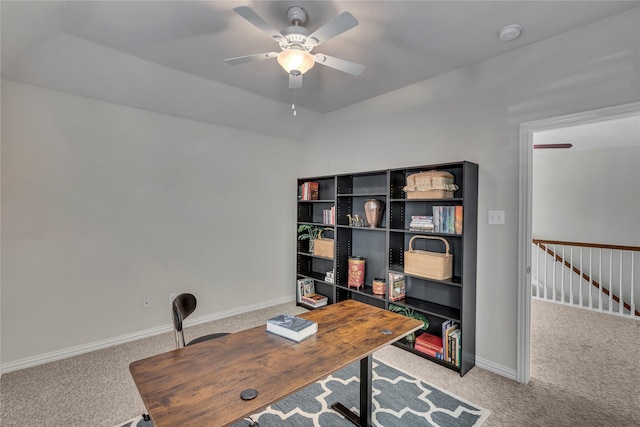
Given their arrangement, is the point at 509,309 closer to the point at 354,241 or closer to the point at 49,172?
the point at 354,241

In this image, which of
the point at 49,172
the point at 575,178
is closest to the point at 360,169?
the point at 49,172

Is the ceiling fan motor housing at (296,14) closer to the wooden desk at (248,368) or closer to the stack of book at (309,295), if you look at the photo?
the wooden desk at (248,368)

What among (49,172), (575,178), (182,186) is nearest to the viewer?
(49,172)

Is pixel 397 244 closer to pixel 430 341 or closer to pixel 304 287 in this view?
pixel 430 341

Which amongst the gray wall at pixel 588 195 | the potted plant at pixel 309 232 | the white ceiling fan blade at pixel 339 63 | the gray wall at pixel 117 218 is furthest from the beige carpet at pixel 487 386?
the white ceiling fan blade at pixel 339 63

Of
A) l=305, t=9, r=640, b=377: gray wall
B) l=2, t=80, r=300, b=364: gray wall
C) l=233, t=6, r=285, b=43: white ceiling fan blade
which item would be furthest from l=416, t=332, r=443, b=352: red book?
l=233, t=6, r=285, b=43: white ceiling fan blade

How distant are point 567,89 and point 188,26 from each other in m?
2.78

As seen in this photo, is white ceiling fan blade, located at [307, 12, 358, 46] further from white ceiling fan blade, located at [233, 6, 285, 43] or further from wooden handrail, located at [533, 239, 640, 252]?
wooden handrail, located at [533, 239, 640, 252]

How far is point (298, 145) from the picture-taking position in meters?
4.35

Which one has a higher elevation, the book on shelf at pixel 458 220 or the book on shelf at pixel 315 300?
the book on shelf at pixel 458 220

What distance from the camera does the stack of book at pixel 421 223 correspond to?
2693 mm

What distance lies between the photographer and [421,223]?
108 inches

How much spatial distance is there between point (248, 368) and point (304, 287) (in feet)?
9.07

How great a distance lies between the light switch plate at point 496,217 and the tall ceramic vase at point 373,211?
3.50 ft
